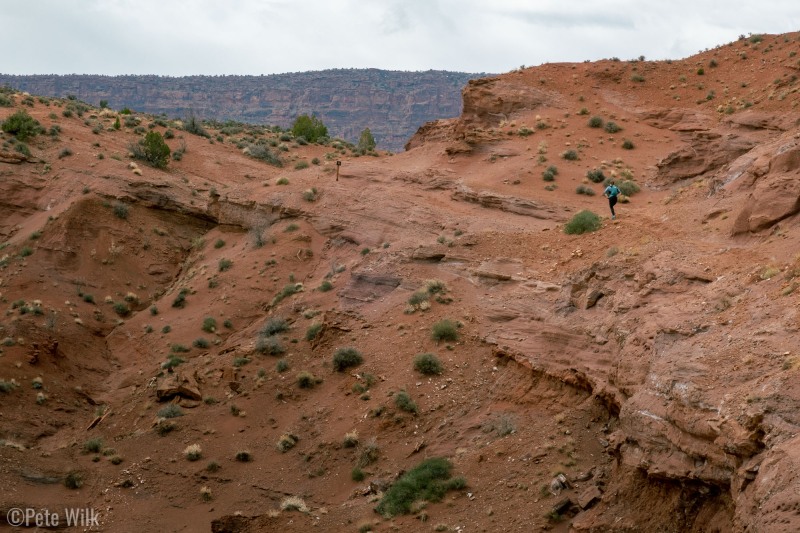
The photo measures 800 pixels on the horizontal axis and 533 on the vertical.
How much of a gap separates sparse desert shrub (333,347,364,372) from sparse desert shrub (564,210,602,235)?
21.1 feet

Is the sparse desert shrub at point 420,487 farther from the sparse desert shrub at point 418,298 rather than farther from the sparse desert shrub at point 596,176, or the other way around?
the sparse desert shrub at point 596,176

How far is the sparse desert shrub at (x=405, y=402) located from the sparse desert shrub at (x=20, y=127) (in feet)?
83.6

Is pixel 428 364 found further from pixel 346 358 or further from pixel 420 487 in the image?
pixel 420 487

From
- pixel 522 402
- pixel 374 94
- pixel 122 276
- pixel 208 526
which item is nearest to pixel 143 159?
pixel 122 276

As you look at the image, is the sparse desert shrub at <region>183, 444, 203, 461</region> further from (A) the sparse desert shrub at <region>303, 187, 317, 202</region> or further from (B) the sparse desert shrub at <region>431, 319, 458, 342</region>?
(A) the sparse desert shrub at <region>303, 187, 317, 202</region>

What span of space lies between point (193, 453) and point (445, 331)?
6.25 metres

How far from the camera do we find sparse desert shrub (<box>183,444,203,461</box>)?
19672 millimetres

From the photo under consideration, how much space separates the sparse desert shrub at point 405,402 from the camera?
18.3m

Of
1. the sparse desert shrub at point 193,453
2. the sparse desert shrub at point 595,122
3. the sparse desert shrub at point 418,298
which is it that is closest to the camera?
the sparse desert shrub at point 193,453

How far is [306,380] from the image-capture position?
839 inches

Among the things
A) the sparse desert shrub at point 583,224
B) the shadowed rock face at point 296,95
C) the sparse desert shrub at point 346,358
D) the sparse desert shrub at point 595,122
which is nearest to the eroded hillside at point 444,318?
the sparse desert shrub at point 346,358

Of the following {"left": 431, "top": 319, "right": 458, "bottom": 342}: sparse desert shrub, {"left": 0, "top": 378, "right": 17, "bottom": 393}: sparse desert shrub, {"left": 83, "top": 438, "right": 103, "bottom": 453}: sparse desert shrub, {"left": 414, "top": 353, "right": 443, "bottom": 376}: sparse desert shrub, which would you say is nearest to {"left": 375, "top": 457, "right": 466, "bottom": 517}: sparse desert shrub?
{"left": 414, "top": 353, "right": 443, "bottom": 376}: sparse desert shrub

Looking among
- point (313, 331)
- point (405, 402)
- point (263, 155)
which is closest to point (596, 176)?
point (313, 331)

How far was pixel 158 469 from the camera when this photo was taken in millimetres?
19484
